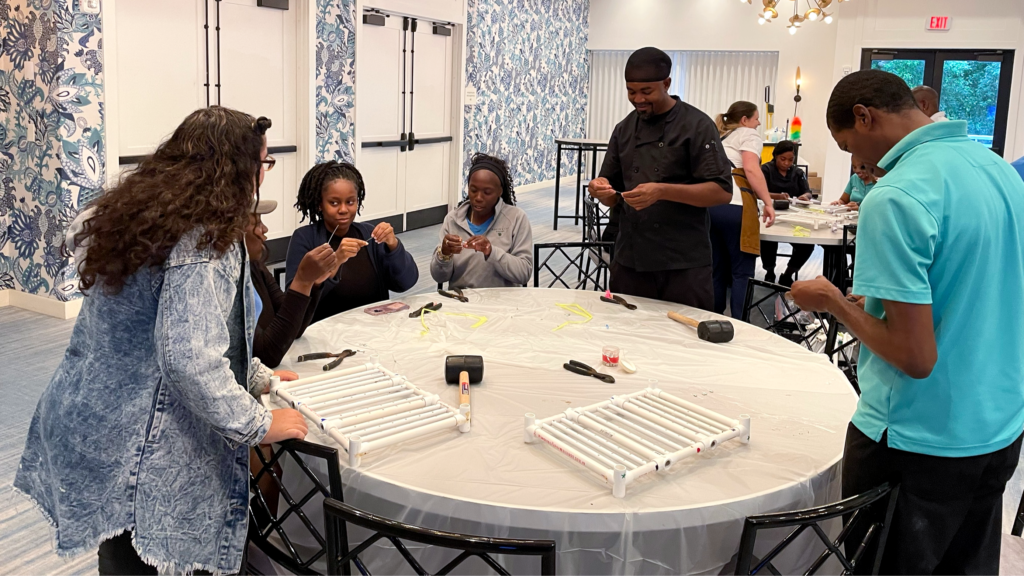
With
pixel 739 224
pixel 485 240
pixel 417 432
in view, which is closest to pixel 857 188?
pixel 739 224

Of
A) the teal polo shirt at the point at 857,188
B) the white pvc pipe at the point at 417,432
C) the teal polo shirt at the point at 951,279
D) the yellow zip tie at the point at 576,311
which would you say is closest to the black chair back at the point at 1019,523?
the teal polo shirt at the point at 951,279

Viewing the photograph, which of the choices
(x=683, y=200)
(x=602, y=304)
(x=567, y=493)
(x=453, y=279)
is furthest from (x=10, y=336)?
(x=567, y=493)

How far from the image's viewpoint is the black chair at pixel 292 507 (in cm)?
140

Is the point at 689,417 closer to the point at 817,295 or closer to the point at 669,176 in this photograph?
the point at 817,295

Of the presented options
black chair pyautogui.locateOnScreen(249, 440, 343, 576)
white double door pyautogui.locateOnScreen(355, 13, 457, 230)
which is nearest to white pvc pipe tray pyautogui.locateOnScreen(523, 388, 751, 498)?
black chair pyautogui.locateOnScreen(249, 440, 343, 576)

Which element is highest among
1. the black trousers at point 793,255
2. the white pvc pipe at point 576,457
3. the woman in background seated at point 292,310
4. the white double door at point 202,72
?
the white double door at point 202,72

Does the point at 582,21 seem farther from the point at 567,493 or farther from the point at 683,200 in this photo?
the point at 567,493

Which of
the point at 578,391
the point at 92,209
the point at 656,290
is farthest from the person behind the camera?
the point at 656,290

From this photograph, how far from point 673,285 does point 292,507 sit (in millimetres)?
1781

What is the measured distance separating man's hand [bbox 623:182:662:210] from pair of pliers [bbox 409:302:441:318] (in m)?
0.72

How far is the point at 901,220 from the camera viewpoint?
1.25m

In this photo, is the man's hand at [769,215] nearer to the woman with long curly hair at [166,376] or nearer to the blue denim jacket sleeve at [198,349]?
the woman with long curly hair at [166,376]

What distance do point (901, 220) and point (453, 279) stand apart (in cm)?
210

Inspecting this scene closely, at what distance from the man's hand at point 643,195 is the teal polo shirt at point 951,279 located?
131 cm
